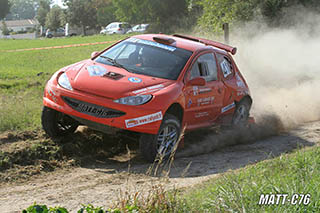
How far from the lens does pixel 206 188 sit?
18.0 ft

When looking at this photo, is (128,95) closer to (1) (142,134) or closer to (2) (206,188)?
(1) (142,134)

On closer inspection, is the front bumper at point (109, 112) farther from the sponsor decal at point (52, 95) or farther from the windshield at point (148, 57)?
the windshield at point (148, 57)

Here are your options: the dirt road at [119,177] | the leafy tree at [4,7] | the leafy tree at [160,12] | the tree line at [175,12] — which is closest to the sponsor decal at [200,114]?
the dirt road at [119,177]

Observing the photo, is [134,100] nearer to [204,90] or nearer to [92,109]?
[92,109]

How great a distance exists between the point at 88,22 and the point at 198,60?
2759 inches

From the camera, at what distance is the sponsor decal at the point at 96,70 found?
7.46 m

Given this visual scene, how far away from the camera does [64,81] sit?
24.2ft

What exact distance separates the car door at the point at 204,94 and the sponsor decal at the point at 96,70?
139 cm

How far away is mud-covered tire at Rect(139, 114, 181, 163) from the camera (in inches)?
275

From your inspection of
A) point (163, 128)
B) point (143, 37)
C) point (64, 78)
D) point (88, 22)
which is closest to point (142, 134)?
point (163, 128)

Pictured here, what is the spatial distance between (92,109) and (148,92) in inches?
34.6

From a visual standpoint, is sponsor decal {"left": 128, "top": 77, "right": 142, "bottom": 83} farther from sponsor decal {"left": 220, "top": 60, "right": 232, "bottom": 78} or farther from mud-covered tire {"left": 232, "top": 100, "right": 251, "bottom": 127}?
mud-covered tire {"left": 232, "top": 100, "right": 251, "bottom": 127}
